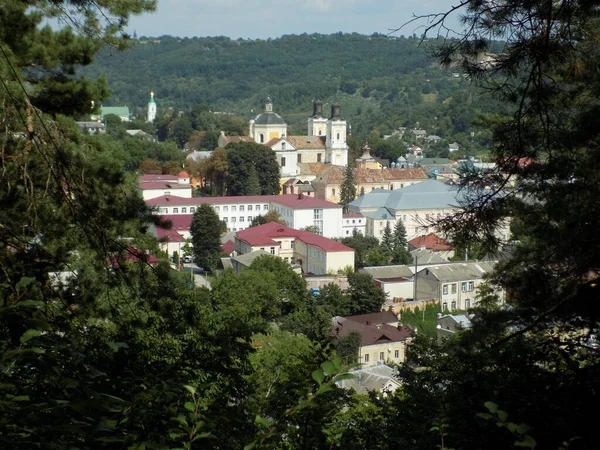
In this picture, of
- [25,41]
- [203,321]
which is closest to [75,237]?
[203,321]

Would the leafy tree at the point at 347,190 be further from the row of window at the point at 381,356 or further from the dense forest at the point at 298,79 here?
the dense forest at the point at 298,79

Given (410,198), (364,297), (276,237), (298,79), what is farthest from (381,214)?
(298,79)

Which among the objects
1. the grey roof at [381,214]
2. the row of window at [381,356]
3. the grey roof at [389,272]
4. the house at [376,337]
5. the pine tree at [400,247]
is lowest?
the row of window at [381,356]

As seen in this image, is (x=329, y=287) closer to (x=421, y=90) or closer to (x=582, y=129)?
(x=582, y=129)

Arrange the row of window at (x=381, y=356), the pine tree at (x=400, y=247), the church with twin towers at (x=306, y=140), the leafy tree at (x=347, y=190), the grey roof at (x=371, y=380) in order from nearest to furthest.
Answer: the grey roof at (x=371, y=380)
the row of window at (x=381, y=356)
the pine tree at (x=400, y=247)
the leafy tree at (x=347, y=190)
the church with twin towers at (x=306, y=140)

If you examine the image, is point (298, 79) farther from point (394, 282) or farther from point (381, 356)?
point (381, 356)

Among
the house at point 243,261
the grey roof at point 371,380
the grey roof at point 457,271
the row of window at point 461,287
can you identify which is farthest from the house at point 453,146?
the grey roof at point 371,380
